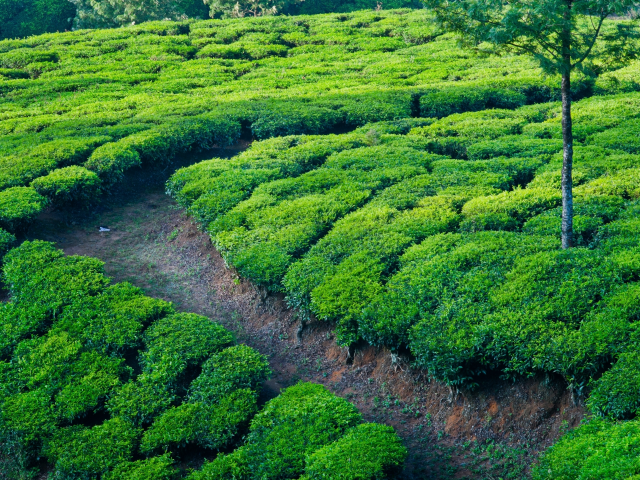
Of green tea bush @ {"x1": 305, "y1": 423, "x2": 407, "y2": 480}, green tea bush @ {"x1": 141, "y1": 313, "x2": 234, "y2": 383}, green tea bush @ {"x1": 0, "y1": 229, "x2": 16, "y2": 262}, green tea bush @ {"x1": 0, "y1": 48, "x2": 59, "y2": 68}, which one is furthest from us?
green tea bush @ {"x1": 0, "y1": 48, "x2": 59, "y2": 68}

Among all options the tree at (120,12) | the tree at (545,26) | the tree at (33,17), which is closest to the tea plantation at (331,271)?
the tree at (545,26)

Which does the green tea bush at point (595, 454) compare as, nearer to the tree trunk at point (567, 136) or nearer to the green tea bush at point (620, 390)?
the green tea bush at point (620, 390)

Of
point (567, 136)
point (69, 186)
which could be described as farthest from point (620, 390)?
point (69, 186)

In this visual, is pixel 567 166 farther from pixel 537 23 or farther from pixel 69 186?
pixel 69 186

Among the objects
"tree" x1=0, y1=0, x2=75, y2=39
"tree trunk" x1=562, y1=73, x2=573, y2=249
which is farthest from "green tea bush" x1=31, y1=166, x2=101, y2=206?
"tree" x1=0, y1=0, x2=75, y2=39

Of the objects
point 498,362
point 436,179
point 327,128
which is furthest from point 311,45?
point 498,362

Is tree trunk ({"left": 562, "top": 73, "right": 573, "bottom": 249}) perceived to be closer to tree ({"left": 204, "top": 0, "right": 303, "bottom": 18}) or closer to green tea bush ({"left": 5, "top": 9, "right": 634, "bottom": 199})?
green tea bush ({"left": 5, "top": 9, "right": 634, "bottom": 199})
